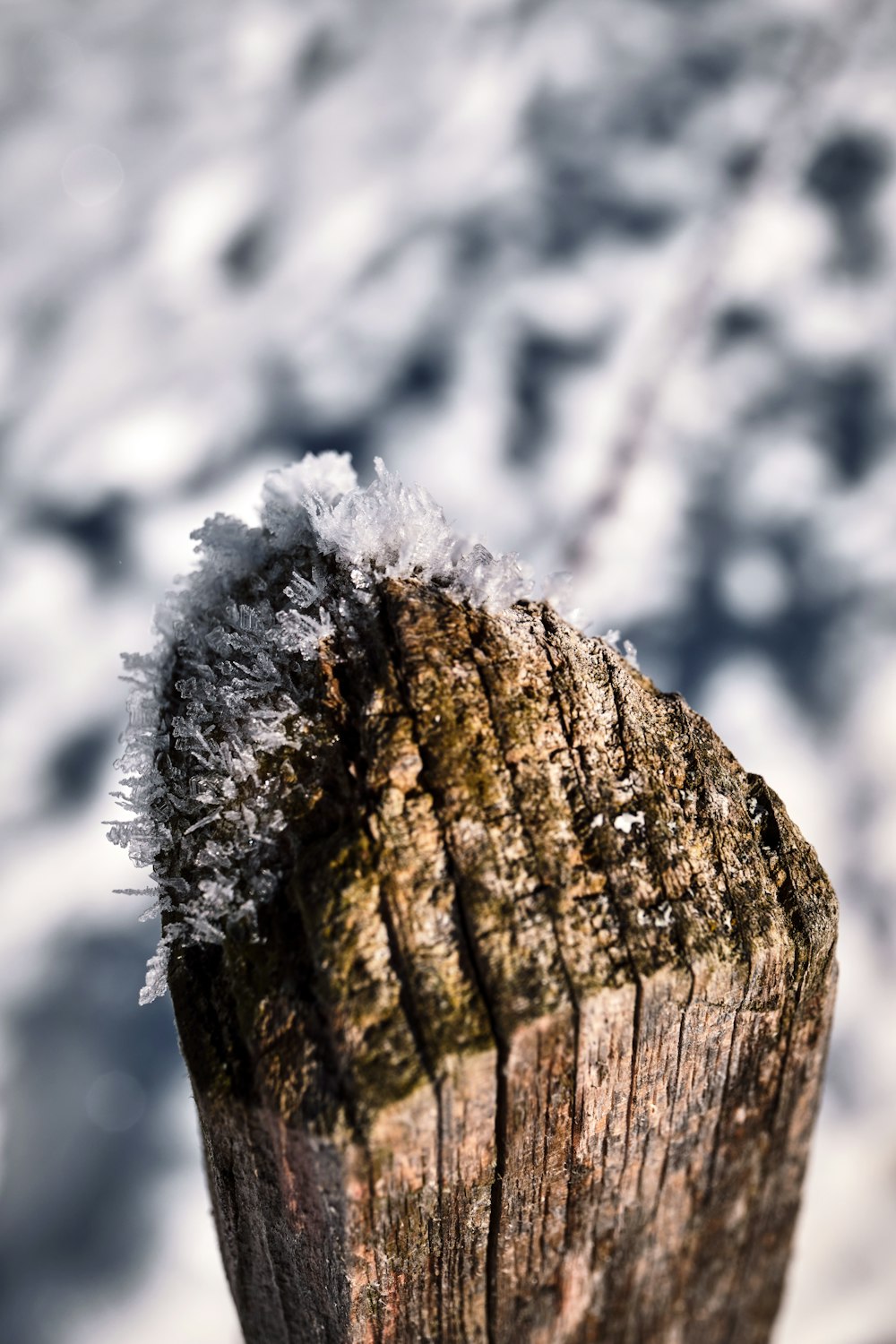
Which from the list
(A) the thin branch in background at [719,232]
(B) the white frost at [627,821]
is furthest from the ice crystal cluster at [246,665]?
(A) the thin branch in background at [719,232]

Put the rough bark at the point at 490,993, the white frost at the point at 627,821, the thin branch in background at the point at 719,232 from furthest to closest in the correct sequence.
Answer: the thin branch in background at the point at 719,232
the white frost at the point at 627,821
the rough bark at the point at 490,993

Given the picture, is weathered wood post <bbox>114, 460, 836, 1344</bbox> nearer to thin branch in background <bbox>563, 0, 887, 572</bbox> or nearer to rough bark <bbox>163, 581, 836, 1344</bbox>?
rough bark <bbox>163, 581, 836, 1344</bbox>

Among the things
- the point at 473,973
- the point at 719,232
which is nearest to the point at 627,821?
the point at 473,973

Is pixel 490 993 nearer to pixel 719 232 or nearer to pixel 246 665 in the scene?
pixel 246 665

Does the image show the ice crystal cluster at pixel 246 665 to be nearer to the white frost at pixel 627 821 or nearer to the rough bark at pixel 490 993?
the rough bark at pixel 490 993

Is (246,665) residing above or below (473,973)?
above

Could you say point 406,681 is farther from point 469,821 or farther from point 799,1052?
point 799,1052

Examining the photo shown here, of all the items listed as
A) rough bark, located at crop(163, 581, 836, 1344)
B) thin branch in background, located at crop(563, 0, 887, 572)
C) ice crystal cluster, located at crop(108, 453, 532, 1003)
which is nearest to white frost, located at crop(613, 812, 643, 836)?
Answer: rough bark, located at crop(163, 581, 836, 1344)
